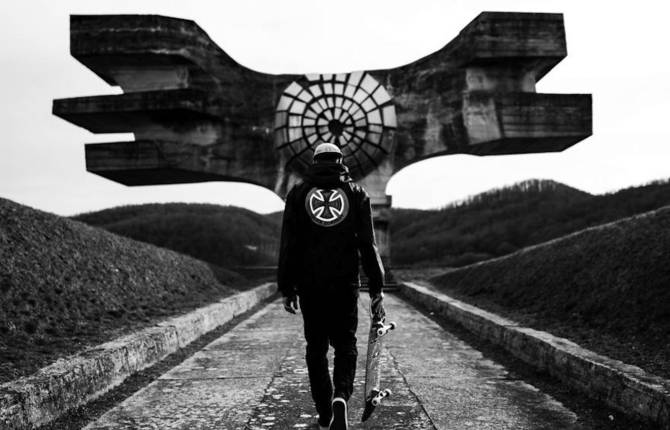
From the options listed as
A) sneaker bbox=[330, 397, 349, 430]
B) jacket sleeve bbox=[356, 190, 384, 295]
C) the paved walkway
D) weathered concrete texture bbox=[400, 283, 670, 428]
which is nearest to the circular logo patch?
jacket sleeve bbox=[356, 190, 384, 295]

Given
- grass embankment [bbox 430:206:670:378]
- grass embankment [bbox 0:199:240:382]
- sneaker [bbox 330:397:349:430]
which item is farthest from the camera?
grass embankment [bbox 0:199:240:382]

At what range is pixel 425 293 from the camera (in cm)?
1275

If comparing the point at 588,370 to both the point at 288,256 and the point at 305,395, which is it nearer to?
the point at 305,395

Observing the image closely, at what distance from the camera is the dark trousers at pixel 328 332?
396 centimetres

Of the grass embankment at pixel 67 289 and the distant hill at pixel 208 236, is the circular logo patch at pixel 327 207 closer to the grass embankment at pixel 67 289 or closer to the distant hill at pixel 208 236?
the grass embankment at pixel 67 289

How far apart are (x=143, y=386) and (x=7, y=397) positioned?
1820 millimetres

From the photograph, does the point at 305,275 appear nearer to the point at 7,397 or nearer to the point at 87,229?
the point at 7,397

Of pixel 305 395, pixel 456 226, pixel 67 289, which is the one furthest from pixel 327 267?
pixel 456 226

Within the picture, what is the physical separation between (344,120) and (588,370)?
52.8 ft

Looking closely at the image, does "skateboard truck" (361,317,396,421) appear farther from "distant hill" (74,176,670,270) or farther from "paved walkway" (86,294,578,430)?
"distant hill" (74,176,670,270)

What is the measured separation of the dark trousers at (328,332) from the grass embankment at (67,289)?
2265 mm

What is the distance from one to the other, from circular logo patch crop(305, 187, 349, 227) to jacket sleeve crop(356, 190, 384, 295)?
132 mm

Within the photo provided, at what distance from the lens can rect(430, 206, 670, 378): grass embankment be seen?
533 centimetres

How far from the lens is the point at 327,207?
408 cm
